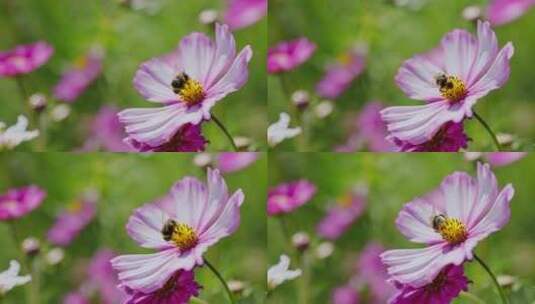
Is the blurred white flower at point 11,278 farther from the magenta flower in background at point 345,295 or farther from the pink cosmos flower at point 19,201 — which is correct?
the magenta flower in background at point 345,295

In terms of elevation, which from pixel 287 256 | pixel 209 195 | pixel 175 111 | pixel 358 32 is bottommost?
pixel 287 256

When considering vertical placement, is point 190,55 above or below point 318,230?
above

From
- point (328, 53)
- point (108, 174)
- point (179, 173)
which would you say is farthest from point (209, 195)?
point (328, 53)

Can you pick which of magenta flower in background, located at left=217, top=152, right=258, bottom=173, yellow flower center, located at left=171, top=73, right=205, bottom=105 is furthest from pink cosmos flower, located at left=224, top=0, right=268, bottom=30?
magenta flower in background, located at left=217, top=152, right=258, bottom=173

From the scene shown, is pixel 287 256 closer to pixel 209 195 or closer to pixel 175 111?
pixel 209 195

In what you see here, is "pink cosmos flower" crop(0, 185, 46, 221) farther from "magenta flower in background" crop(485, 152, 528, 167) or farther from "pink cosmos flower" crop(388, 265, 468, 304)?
"magenta flower in background" crop(485, 152, 528, 167)

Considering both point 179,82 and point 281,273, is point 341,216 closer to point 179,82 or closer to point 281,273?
point 281,273

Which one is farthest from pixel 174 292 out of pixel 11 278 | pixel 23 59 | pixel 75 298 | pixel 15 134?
pixel 23 59
